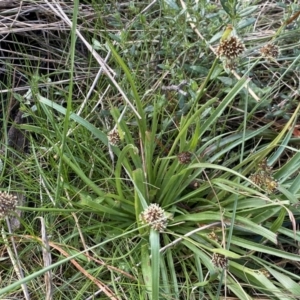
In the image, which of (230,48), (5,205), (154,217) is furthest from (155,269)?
(230,48)

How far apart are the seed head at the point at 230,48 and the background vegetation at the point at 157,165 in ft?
0.13

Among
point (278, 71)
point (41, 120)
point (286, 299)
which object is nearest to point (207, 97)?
point (278, 71)

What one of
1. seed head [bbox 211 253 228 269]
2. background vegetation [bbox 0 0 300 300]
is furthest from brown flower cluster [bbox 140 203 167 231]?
seed head [bbox 211 253 228 269]

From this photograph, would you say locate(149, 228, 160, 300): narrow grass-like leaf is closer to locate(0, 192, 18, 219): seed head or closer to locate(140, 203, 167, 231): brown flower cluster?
locate(140, 203, 167, 231): brown flower cluster

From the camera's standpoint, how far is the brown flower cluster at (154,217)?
0.99 m

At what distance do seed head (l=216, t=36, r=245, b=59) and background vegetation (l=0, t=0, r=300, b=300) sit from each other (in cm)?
4

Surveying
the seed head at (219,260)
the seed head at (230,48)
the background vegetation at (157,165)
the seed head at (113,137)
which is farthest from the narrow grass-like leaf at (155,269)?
the seed head at (230,48)

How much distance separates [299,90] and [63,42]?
713 millimetres

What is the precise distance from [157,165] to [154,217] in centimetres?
16

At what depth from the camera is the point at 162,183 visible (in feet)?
3.70

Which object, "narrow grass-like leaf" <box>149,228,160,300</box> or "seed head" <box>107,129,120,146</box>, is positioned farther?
"seed head" <box>107,129,120,146</box>

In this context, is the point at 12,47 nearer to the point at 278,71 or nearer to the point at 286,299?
the point at 278,71

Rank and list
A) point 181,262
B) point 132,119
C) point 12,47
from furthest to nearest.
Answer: point 12,47 < point 132,119 < point 181,262

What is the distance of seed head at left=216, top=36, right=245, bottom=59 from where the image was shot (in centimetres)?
86
